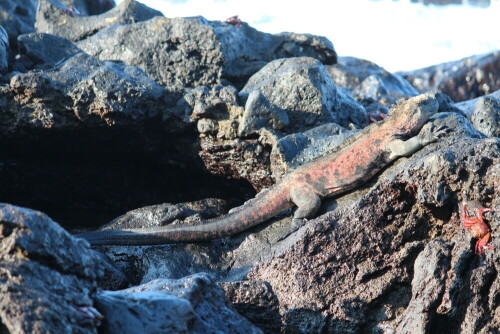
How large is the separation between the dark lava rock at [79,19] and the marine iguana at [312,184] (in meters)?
4.00

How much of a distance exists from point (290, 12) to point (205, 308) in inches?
860

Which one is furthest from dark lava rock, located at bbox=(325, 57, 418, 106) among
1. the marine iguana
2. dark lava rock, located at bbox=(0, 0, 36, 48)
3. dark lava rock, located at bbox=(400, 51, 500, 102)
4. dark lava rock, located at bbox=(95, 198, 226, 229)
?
dark lava rock, located at bbox=(95, 198, 226, 229)

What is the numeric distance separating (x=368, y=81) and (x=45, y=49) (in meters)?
6.17

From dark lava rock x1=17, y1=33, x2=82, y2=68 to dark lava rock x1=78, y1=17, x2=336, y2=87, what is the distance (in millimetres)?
843

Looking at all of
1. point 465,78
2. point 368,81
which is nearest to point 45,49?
point 368,81

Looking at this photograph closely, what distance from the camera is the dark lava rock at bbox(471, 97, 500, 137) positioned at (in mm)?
7750

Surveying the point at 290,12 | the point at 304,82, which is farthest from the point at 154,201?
the point at 290,12

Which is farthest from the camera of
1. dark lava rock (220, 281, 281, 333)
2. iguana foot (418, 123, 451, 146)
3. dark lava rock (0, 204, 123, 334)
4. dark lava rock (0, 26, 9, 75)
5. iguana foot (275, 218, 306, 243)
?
dark lava rock (0, 26, 9, 75)

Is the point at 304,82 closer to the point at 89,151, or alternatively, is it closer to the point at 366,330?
the point at 89,151

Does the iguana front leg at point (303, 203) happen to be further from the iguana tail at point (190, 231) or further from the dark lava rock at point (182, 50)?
the dark lava rock at point (182, 50)

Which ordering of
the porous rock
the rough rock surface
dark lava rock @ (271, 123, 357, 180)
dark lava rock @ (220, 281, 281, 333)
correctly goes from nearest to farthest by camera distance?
the rough rock surface < the porous rock < dark lava rock @ (220, 281, 281, 333) < dark lava rock @ (271, 123, 357, 180)

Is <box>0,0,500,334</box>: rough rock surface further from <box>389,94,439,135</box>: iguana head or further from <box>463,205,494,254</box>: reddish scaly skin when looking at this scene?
<box>389,94,439,135</box>: iguana head

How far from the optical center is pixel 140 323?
333 centimetres

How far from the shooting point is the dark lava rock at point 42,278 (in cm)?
293
